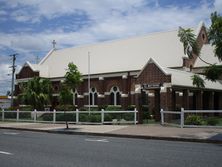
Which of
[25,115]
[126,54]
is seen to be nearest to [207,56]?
[126,54]

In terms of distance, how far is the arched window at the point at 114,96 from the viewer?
45062mm

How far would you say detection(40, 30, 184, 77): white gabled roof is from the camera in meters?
41.7

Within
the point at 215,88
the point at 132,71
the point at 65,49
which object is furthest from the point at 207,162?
the point at 65,49

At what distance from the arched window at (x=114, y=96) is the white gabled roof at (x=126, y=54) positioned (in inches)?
101

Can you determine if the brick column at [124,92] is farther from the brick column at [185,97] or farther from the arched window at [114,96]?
the brick column at [185,97]

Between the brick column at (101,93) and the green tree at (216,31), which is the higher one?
the green tree at (216,31)

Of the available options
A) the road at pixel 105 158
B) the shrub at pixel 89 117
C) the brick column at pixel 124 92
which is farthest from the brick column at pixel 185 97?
the road at pixel 105 158

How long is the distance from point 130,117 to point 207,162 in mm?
17515

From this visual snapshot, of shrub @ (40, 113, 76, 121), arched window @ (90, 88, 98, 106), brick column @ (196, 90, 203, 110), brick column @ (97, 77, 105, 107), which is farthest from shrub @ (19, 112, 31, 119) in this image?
brick column @ (196, 90, 203, 110)

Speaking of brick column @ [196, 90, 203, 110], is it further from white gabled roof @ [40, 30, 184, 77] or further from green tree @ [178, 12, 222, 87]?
green tree @ [178, 12, 222, 87]

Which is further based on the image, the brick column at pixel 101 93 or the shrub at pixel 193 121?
the brick column at pixel 101 93

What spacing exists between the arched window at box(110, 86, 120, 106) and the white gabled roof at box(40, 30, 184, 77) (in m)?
2.55

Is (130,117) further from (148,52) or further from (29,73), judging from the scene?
(29,73)

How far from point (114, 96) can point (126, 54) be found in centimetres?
592
